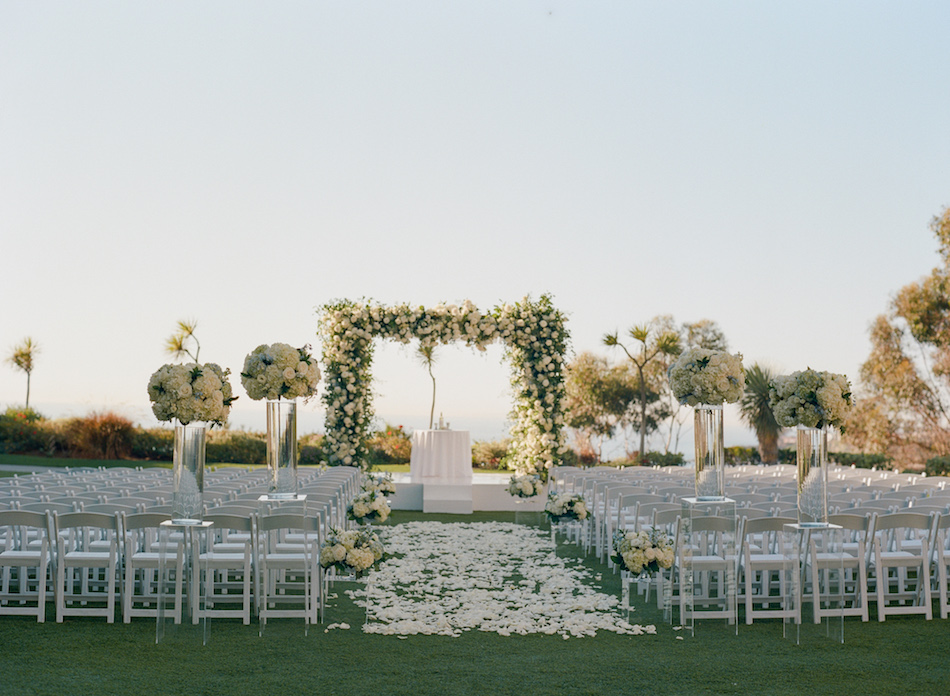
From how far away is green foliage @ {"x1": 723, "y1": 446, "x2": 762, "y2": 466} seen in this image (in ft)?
66.3

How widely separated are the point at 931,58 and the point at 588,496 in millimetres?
16787

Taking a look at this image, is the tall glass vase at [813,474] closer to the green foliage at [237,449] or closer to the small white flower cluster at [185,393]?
the small white flower cluster at [185,393]

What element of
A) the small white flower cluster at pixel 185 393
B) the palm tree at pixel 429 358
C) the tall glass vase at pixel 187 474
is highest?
the palm tree at pixel 429 358

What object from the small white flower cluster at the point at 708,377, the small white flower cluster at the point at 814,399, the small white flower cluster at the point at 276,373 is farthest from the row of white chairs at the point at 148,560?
the small white flower cluster at the point at 814,399

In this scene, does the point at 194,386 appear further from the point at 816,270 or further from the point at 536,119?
the point at 816,270

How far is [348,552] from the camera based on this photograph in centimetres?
619

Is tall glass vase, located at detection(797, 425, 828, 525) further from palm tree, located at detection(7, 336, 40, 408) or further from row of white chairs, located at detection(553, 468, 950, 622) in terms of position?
palm tree, located at detection(7, 336, 40, 408)

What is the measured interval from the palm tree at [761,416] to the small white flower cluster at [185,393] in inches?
654

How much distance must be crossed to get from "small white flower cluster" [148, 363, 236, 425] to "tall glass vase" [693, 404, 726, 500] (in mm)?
3449

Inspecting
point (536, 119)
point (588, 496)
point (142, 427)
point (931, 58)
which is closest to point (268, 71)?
point (536, 119)

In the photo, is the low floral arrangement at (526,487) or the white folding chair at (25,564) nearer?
the white folding chair at (25,564)

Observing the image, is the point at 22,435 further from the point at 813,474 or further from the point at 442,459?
the point at 813,474

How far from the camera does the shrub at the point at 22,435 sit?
2214 cm

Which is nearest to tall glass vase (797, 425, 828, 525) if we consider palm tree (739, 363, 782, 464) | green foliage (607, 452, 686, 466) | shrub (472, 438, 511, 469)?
green foliage (607, 452, 686, 466)
